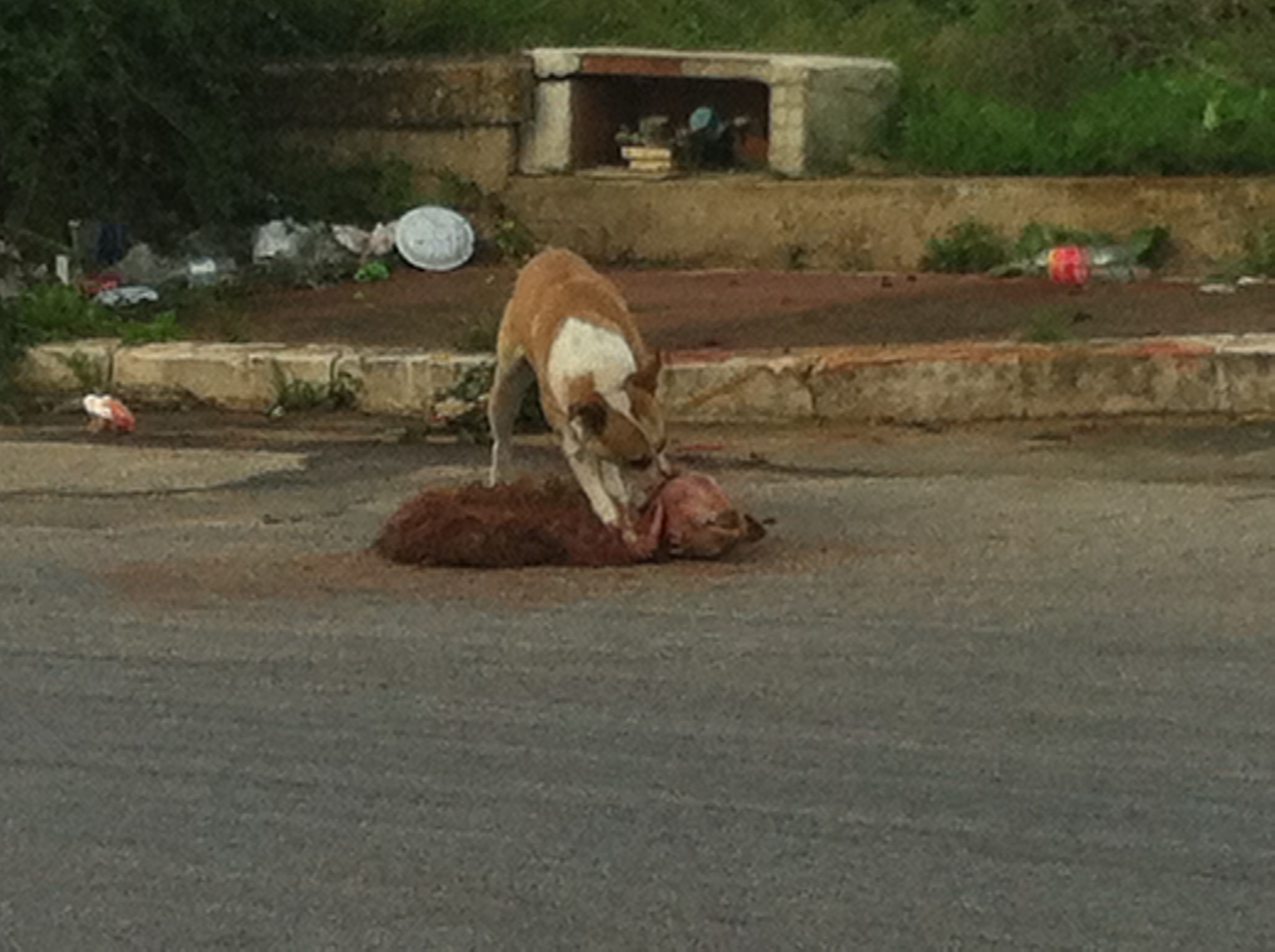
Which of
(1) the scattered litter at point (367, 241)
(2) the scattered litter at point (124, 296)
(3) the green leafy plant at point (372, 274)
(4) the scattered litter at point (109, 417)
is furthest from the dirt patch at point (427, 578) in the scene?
(1) the scattered litter at point (367, 241)

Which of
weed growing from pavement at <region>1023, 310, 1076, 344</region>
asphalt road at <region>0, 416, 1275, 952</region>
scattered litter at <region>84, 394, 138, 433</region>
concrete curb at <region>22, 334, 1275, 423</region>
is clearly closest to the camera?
asphalt road at <region>0, 416, 1275, 952</region>

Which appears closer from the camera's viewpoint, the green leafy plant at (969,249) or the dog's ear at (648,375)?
the dog's ear at (648,375)

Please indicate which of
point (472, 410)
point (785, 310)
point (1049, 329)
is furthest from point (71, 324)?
point (1049, 329)

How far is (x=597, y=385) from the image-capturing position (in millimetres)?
8055

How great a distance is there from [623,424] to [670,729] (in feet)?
6.58

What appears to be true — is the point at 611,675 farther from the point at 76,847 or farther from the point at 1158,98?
the point at 1158,98

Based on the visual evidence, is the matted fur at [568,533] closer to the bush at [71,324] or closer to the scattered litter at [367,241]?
the bush at [71,324]

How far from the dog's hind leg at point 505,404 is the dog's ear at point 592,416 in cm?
111

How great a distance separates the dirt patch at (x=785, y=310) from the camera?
1185 cm

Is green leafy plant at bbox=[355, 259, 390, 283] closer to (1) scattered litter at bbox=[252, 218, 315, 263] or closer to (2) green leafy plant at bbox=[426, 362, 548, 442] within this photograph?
(1) scattered litter at bbox=[252, 218, 315, 263]

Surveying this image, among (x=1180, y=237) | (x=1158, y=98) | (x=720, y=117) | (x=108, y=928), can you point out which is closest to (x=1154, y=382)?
(x=1180, y=237)

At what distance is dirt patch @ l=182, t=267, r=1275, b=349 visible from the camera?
11852 mm

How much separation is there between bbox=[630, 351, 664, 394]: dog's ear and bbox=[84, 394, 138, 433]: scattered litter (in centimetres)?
400

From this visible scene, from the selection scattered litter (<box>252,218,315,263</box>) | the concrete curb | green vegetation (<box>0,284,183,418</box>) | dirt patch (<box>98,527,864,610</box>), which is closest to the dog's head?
dirt patch (<box>98,527,864,610</box>)
